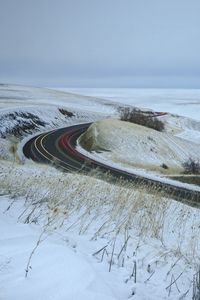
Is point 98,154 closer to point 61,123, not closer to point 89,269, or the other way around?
point 61,123

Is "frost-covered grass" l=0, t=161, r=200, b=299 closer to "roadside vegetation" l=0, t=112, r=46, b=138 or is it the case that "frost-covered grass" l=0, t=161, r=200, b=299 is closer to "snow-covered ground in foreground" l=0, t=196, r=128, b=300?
"snow-covered ground in foreground" l=0, t=196, r=128, b=300

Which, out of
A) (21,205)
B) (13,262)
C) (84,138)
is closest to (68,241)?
(13,262)

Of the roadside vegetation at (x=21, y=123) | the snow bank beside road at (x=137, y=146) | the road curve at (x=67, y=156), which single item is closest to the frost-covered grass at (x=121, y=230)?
the road curve at (x=67, y=156)

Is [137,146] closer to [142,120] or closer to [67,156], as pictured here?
[67,156]

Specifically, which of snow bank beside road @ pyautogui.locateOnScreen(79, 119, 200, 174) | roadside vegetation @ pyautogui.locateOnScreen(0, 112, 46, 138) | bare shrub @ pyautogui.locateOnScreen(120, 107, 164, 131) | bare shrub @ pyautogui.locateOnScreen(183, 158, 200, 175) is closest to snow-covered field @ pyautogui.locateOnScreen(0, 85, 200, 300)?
snow bank beside road @ pyautogui.locateOnScreen(79, 119, 200, 174)

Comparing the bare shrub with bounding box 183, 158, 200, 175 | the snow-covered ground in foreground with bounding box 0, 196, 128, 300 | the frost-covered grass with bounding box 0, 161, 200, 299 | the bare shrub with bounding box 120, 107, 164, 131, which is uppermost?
the snow-covered ground in foreground with bounding box 0, 196, 128, 300

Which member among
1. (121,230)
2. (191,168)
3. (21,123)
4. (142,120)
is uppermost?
(121,230)

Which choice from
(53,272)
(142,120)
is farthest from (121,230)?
(142,120)

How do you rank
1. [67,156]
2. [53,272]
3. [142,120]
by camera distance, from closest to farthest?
[53,272]
[67,156]
[142,120]
